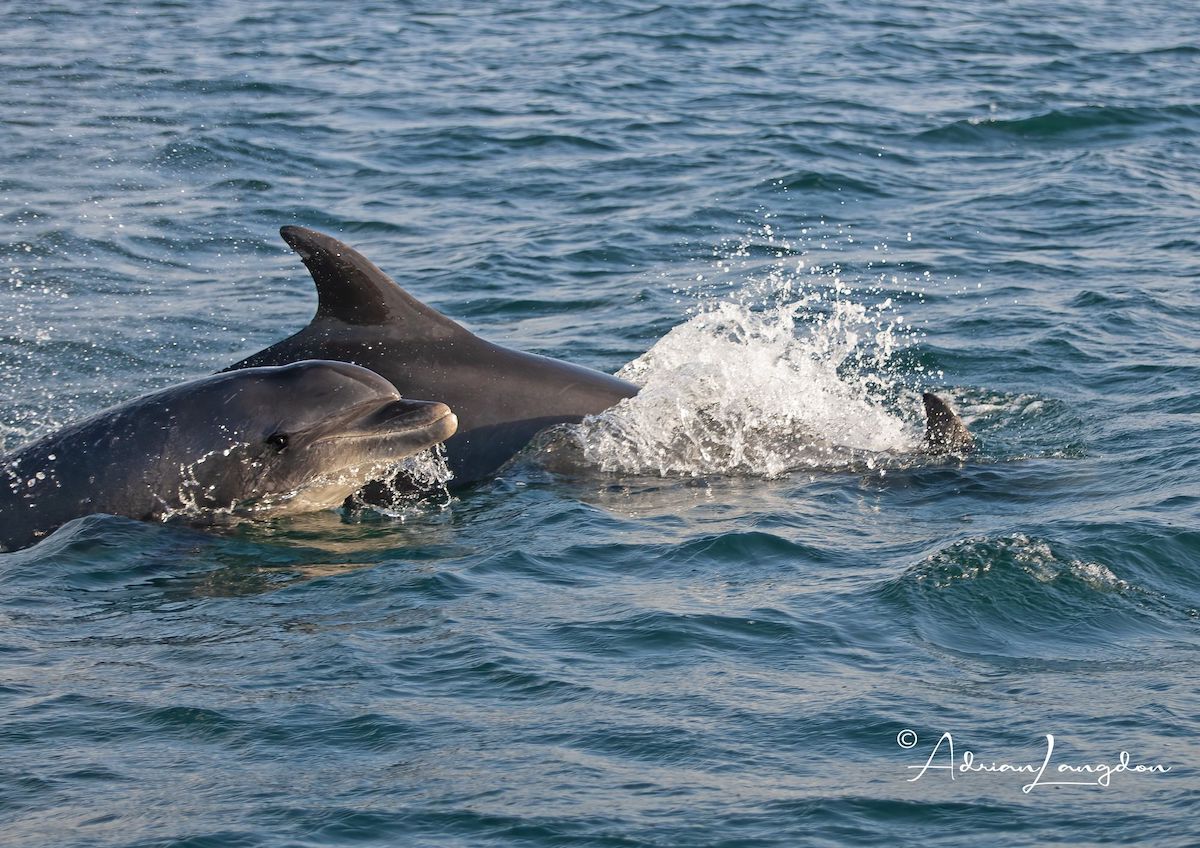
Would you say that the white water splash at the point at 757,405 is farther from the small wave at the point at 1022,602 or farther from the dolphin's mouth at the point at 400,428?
the small wave at the point at 1022,602

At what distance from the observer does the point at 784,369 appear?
41.4ft

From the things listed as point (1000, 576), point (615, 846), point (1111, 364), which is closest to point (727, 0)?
point (1111, 364)

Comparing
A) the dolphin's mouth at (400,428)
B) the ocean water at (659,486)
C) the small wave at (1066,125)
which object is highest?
the small wave at (1066,125)

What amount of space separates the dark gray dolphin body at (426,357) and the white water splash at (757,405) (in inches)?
12.9

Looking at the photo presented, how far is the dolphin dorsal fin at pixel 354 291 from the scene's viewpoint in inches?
413

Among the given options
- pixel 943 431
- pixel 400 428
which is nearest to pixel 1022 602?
pixel 943 431

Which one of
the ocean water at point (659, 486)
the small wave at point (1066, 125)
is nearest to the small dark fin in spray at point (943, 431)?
the ocean water at point (659, 486)

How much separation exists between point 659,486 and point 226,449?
295cm

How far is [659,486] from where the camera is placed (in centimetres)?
1106

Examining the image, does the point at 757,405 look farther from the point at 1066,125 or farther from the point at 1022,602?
the point at 1066,125

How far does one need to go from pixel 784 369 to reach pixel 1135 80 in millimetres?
15172

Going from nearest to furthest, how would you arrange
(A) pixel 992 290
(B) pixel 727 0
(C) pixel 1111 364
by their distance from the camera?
1. (C) pixel 1111 364
2. (A) pixel 992 290
3. (B) pixel 727 0

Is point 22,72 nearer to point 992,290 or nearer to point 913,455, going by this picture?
point 992,290

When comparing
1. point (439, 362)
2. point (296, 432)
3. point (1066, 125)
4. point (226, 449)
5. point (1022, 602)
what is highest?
point (1066, 125)
